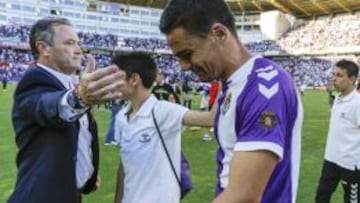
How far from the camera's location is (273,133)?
1985mm

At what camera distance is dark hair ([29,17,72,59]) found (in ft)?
11.2

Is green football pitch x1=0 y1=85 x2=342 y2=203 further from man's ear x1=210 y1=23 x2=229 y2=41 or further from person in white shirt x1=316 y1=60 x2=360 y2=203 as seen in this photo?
man's ear x1=210 y1=23 x2=229 y2=41

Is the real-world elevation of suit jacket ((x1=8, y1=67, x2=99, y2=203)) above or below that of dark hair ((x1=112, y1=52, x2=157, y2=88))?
below

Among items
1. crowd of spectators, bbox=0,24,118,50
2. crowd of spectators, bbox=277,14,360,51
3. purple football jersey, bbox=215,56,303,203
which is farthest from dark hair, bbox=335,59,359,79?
crowd of spectators, bbox=277,14,360,51

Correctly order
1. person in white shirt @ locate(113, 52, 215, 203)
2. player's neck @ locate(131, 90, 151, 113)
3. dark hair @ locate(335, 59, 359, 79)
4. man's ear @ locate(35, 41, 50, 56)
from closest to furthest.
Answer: man's ear @ locate(35, 41, 50, 56), person in white shirt @ locate(113, 52, 215, 203), player's neck @ locate(131, 90, 151, 113), dark hair @ locate(335, 59, 359, 79)

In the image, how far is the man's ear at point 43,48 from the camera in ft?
11.2

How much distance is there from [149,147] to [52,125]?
0.99 m

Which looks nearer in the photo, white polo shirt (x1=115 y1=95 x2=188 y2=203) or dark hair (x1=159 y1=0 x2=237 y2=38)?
dark hair (x1=159 y1=0 x2=237 y2=38)

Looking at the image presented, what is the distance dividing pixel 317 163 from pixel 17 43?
195ft

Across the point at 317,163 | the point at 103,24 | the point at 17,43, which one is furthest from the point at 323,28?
the point at 317,163

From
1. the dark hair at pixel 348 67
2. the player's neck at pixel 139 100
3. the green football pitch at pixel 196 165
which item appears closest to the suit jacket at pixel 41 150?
the player's neck at pixel 139 100

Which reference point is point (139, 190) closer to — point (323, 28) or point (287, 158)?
point (287, 158)

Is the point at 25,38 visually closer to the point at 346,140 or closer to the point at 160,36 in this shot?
the point at 160,36

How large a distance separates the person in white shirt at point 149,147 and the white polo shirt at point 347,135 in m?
3.29
